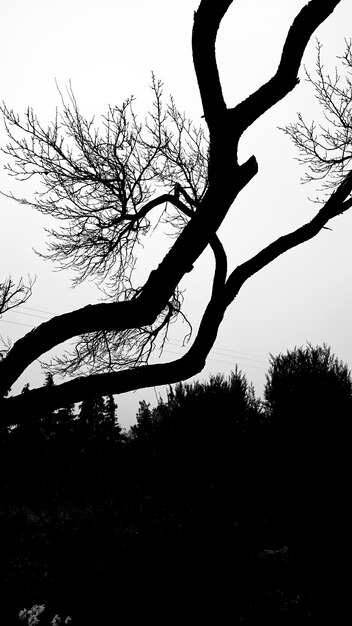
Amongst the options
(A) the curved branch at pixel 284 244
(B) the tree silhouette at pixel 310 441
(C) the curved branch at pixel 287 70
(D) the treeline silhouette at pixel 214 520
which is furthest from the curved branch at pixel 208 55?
(B) the tree silhouette at pixel 310 441

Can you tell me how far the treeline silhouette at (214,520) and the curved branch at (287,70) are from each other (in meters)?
2.26

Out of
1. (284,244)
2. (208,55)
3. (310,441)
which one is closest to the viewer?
(208,55)

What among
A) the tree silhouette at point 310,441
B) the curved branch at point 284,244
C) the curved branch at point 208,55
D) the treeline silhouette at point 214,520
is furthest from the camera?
the tree silhouette at point 310,441

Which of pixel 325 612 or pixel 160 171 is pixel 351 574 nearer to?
pixel 325 612

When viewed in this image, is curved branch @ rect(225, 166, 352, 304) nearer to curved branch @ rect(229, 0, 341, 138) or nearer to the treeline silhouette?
curved branch @ rect(229, 0, 341, 138)

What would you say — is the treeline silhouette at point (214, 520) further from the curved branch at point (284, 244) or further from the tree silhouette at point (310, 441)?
the curved branch at point (284, 244)

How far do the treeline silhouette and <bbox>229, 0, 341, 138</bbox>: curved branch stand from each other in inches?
89.2

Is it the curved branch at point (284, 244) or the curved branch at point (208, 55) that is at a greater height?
the curved branch at point (208, 55)

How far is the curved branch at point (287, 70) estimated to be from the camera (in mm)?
2580

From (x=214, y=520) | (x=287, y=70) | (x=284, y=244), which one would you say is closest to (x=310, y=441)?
(x=214, y=520)

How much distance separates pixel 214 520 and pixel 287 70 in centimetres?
839

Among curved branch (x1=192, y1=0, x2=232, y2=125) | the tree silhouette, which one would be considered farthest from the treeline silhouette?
curved branch (x1=192, y1=0, x2=232, y2=125)

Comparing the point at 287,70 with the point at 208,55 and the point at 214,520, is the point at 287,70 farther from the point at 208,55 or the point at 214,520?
the point at 214,520

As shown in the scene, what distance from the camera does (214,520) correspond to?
8.74m
